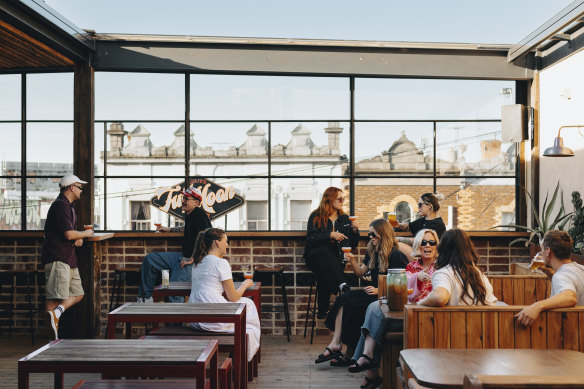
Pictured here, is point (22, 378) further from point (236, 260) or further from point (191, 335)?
point (236, 260)

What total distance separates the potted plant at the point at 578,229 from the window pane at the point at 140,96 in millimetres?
4286

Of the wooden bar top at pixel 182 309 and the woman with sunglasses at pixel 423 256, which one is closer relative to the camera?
the wooden bar top at pixel 182 309

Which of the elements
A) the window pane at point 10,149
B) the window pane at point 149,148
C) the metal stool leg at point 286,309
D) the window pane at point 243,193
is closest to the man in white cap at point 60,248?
the window pane at point 149,148

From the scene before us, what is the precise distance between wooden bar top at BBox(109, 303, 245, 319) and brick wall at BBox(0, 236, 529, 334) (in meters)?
2.46

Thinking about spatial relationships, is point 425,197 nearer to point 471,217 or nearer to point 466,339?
point 471,217

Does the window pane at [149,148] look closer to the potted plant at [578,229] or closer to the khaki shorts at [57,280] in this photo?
the khaki shorts at [57,280]

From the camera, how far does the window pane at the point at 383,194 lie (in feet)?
21.4

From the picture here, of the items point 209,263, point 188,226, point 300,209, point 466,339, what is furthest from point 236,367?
point 300,209

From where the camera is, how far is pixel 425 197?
5324mm

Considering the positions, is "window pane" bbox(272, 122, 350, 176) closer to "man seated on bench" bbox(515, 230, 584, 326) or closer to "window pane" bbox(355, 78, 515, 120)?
"window pane" bbox(355, 78, 515, 120)

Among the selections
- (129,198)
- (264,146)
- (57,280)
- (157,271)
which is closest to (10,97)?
(129,198)

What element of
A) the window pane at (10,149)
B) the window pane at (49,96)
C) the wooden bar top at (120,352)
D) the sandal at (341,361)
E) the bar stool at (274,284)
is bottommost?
the sandal at (341,361)

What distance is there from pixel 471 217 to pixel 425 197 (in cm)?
158

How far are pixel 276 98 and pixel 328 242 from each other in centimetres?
189
